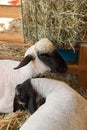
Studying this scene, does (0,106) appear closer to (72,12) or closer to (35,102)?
(35,102)

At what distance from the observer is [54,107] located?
150 centimetres

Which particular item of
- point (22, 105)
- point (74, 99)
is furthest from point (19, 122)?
point (74, 99)

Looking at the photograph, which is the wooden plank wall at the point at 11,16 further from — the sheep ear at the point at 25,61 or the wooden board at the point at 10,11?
the sheep ear at the point at 25,61

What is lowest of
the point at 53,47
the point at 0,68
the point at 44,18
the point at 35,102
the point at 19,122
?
the point at 19,122

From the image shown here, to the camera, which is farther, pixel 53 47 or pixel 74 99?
pixel 53 47

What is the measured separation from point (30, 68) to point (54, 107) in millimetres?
462

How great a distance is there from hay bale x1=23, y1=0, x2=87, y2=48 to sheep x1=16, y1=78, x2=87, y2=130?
358mm

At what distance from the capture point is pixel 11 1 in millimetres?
2648

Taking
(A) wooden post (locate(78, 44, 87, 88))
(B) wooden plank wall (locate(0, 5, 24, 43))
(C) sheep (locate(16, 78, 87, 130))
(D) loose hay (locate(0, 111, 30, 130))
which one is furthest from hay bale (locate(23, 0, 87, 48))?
(D) loose hay (locate(0, 111, 30, 130))

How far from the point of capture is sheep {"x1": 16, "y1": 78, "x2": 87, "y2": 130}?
54.4 inches

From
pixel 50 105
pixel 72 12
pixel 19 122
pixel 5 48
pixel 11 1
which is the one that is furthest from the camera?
Result: pixel 11 1

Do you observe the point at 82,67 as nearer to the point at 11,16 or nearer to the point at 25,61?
the point at 25,61

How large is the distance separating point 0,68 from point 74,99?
612mm

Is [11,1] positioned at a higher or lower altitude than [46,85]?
higher
